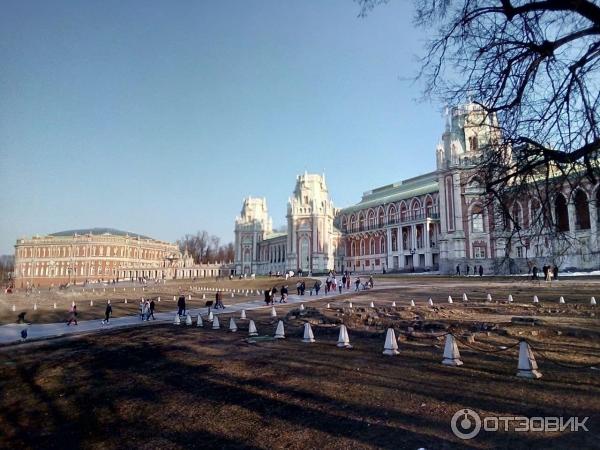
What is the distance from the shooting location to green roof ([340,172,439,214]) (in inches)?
A: 3024

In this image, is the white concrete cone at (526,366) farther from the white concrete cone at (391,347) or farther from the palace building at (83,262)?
the palace building at (83,262)

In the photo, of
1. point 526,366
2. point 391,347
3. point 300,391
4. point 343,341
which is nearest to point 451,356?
point 526,366

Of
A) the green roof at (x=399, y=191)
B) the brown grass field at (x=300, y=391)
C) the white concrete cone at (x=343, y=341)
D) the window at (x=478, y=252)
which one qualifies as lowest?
the brown grass field at (x=300, y=391)

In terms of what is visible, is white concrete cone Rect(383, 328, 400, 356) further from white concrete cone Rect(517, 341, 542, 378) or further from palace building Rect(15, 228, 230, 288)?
palace building Rect(15, 228, 230, 288)

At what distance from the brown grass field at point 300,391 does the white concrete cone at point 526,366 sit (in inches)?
9.6

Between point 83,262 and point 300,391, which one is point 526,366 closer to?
point 300,391

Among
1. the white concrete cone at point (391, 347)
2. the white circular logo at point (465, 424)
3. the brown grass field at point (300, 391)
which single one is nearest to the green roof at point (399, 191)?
the brown grass field at point (300, 391)

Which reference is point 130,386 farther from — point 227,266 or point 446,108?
point 227,266

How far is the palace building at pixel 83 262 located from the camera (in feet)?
387

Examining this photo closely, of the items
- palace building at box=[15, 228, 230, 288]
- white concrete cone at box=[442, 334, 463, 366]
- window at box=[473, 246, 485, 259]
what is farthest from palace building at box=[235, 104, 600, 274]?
white concrete cone at box=[442, 334, 463, 366]

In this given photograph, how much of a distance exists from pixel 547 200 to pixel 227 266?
374ft

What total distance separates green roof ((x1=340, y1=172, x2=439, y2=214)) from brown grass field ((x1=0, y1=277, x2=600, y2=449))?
203 feet

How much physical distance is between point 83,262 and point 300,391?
128986 mm

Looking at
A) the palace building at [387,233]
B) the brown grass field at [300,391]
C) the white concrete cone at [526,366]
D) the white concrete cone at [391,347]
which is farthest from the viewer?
the palace building at [387,233]
